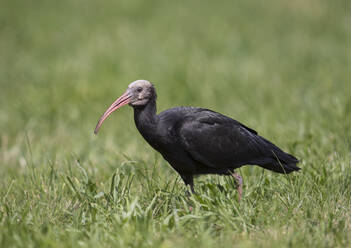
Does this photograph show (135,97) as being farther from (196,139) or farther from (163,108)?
(163,108)

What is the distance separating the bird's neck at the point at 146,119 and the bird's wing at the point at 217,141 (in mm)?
241

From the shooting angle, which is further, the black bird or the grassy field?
the black bird

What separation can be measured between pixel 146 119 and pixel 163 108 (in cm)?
377

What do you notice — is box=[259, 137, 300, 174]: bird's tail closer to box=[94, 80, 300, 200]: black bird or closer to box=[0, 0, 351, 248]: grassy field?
box=[94, 80, 300, 200]: black bird

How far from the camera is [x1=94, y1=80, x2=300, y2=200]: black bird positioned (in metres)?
4.19

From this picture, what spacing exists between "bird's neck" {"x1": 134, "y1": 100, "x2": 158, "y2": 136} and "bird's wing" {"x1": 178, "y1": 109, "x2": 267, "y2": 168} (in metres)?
0.24

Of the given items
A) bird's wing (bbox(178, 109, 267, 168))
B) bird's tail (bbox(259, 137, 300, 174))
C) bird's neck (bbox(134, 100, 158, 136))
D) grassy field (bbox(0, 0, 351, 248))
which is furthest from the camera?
bird's tail (bbox(259, 137, 300, 174))

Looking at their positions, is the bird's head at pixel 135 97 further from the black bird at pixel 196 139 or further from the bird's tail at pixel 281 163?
the bird's tail at pixel 281 163

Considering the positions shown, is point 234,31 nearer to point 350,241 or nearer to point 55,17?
point 55,17

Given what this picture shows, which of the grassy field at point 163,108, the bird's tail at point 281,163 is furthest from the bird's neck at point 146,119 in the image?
the bird's tail at point 281,163

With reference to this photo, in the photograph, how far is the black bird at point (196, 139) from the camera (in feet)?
13.7

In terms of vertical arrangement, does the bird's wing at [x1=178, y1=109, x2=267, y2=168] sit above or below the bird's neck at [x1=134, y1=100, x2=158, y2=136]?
below

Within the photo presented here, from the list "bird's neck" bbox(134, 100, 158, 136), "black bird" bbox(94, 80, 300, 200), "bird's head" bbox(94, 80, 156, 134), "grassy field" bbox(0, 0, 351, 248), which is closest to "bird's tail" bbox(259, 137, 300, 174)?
"black bird" bbox(94, 80, 300, 200)

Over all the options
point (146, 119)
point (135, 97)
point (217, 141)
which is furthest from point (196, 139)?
point (135, 97)
